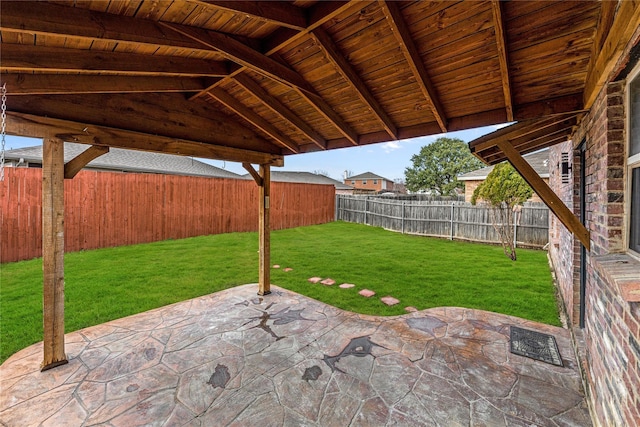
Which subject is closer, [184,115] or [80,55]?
[80,55]

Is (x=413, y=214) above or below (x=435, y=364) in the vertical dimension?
above

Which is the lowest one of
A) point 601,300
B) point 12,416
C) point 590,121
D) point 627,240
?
point 12,416

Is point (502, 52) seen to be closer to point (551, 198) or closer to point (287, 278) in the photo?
point (551, 198)

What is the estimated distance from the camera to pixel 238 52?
2.18 meters

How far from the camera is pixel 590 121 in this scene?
2.36 metres

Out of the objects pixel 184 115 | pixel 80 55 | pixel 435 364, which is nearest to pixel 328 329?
pixel 435 364

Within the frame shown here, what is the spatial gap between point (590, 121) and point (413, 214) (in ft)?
31.5

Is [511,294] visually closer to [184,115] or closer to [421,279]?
[421,279]

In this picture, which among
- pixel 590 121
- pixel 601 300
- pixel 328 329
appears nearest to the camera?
pixel 601 300

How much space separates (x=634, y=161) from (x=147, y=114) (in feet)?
13.7

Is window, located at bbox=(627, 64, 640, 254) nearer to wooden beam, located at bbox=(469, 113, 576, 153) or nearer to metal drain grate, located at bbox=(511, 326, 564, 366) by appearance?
wooden beam, located at bbox=(469, 113, 576, 153)

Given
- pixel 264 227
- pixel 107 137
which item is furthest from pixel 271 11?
pixel 264 227

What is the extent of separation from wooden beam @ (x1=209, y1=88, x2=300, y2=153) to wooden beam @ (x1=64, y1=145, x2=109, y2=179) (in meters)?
1.35

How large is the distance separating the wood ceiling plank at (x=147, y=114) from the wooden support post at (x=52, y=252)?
0.33 meters
